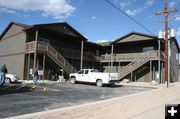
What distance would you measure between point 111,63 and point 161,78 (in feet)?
24.1

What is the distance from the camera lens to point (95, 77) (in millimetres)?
23203

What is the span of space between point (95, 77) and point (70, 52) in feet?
26.1

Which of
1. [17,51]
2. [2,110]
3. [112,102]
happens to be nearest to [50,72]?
[17,51]

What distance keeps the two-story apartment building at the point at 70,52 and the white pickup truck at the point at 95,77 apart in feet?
8.69

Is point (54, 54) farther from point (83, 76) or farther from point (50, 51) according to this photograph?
point (83, 76)

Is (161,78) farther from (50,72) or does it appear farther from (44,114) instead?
(44,114)

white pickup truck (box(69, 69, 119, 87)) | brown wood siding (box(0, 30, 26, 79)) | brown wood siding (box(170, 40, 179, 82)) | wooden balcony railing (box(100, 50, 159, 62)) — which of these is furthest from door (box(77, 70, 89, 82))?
brown wood siding (box(170, 40, 179, 82))

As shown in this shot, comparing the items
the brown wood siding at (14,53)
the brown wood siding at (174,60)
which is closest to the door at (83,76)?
the brown wood siding at (14,53)

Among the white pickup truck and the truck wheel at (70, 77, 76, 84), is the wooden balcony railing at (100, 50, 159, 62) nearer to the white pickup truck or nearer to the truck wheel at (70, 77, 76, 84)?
the white pickup truck

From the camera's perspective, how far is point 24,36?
88.6ft

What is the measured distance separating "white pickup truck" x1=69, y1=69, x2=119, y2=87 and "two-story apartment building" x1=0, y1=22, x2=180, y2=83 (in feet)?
8.69

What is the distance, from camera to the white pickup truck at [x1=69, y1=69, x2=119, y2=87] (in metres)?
22.3

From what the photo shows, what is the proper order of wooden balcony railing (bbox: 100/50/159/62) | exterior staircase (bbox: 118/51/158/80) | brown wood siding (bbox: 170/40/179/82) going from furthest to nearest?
brown wood siding (bbox: 170/40/179/82) < wooden balcony railing (bbox: 100/50/159/62) < exterior staircase (bbox: 118/51/158/80)

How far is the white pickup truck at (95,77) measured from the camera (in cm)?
2227
